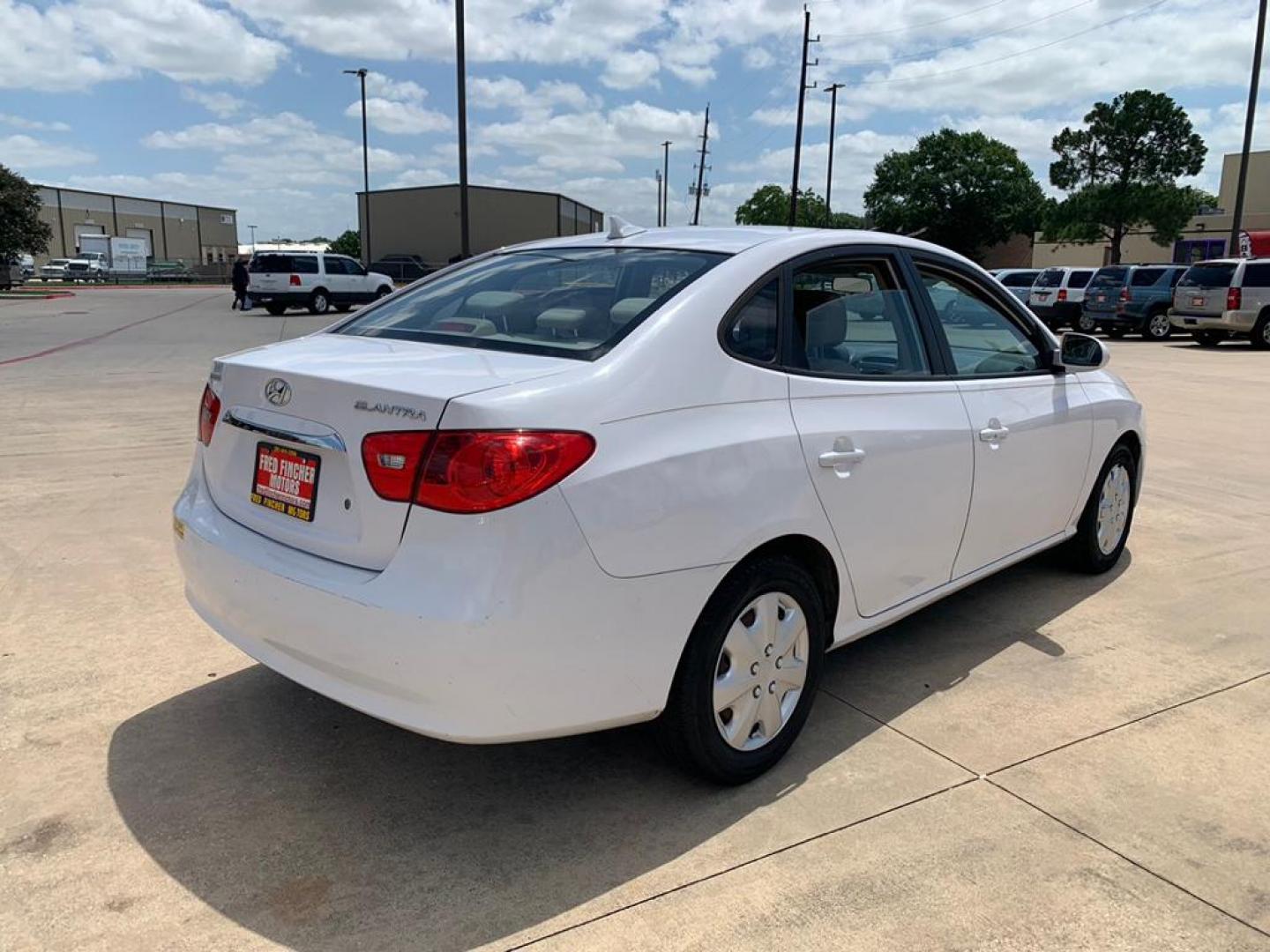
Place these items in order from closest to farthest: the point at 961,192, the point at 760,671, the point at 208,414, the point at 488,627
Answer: the point at 488,627 → the point at 760,671 → the point at 208,414 → the point at 961,192

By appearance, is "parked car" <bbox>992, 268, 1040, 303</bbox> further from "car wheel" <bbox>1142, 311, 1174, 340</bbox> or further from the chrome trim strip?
the chrome trim strip

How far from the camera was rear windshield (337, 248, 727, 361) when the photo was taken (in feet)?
9.55

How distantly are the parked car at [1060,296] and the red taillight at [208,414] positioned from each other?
25769 millimetres

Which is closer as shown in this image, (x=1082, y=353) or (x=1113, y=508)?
(x=1082, y=353)

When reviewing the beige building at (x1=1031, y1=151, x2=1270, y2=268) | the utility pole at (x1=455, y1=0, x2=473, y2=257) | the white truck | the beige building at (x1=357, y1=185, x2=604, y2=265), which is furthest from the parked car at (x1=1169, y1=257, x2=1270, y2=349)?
the white truck

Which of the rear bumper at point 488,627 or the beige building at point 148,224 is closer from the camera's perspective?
the rear bumper at point 488,627

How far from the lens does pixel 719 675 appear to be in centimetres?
286

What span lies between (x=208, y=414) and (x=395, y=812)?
1356 mm

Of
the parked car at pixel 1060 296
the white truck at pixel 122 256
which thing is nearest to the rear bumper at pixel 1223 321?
the parked car at pixel 1060 296

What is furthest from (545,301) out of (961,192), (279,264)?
(961,192)

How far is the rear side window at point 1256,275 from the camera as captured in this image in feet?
66.7

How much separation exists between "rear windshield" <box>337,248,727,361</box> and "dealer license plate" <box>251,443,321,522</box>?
1.97 feet

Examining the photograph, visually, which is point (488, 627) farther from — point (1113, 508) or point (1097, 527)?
point (1113, 508)

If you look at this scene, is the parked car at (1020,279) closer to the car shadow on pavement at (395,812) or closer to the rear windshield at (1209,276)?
the rear windshield at (1209,276)
